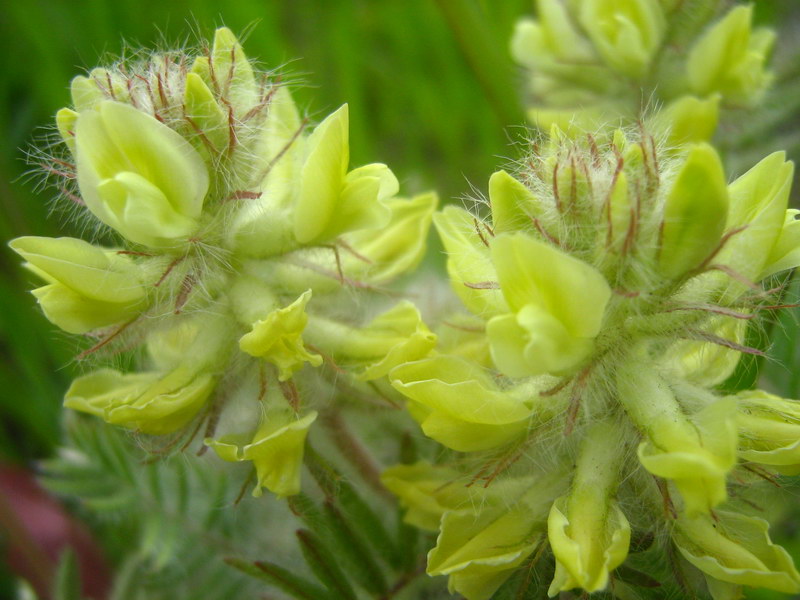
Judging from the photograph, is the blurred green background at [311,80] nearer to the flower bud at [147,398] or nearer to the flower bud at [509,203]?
the flower bud at [147,398]

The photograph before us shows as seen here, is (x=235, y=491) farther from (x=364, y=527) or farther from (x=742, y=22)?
(x=742, y=22)

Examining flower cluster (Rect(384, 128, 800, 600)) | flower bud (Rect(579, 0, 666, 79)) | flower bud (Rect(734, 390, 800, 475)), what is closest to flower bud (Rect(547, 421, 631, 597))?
flower cluster (Rect(384, 128, 800, 600))

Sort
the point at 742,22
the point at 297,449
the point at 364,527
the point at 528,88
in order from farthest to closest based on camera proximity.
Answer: the point at 528,88
the point at 742,22
the point at 364,527
the point at 297,449

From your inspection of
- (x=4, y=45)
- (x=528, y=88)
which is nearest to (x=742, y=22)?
(x=528, y=88)

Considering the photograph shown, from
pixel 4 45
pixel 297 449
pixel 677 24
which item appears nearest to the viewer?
pixel 297 449

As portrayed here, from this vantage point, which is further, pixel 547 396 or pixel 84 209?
pixel 84 209

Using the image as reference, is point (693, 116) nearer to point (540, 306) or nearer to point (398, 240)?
point (398, 240)
